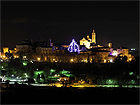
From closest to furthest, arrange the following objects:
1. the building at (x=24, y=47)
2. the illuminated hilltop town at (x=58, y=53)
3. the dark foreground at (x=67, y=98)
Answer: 1. the dark foreground at (x=67, y=98)
2. the illuminated hilltop town at (x=58, y=53)
3. the building at (x=24, y=47)

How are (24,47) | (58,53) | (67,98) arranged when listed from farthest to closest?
(24,47) → (58,53) → (67,98)

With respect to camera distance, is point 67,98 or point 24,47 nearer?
point 67,98

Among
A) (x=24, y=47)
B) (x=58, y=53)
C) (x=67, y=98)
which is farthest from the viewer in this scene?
(x=24, y=47)

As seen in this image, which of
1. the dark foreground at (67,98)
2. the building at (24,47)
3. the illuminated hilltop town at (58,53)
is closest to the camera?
the dark foreground at (67,98)

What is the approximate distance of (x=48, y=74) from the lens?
2409 centimetres

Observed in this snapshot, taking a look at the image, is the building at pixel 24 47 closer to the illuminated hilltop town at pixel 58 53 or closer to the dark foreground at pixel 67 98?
the illuminated hilltop town at pixel 58 53

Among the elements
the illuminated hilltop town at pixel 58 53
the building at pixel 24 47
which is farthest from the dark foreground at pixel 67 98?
the building at pixel 24 47

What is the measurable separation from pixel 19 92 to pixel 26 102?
113 inches

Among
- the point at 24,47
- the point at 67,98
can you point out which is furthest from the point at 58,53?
the point at 67,98

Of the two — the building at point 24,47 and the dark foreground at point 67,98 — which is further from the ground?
A: the building at point 24,47

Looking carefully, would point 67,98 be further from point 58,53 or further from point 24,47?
point 24,47

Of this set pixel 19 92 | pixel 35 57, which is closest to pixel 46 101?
pixel 19 92

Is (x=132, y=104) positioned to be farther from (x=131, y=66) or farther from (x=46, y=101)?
(x=131, y=66)

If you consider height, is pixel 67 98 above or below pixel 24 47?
below
